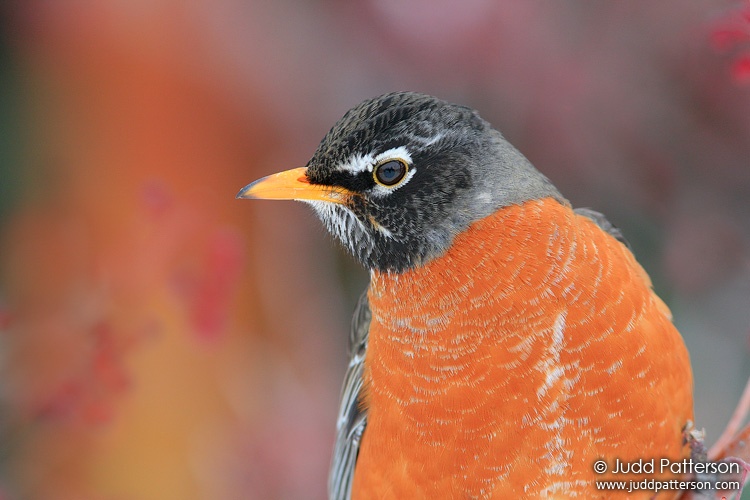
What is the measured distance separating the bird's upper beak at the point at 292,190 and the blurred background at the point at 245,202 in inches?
12.9

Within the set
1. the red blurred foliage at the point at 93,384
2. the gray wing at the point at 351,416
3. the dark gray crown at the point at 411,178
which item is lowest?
the gray wing at the point at 351,416

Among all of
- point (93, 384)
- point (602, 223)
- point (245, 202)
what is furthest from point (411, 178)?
point (245, 202)

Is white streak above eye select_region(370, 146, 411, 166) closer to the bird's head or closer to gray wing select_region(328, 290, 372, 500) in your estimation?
the bird's head

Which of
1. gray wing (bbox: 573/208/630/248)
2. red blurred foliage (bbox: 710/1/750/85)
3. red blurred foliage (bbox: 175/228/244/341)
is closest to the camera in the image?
red blurred foliage (bbox: 710/1/750/85)

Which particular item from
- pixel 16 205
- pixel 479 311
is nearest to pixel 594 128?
pixel 479 311

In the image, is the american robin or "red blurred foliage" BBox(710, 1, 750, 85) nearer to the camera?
"red blurred foliage" BBox(710, 1, 750, 85)

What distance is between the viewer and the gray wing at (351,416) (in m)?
2.26

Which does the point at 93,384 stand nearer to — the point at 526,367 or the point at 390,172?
the point at 390,172

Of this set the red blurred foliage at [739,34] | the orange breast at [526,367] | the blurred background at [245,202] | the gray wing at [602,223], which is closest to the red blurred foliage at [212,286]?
the blurred background at [245,202]

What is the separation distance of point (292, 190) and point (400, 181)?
0.26 meters

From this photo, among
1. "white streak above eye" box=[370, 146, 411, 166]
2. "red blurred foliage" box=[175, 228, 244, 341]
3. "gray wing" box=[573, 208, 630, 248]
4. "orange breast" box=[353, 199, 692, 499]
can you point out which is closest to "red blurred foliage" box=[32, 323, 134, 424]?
"red blurred foliage" box=[175, 228, 244, 341]

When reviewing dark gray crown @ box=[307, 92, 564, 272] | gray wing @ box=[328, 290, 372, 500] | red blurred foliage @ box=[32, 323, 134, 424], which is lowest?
gray wing @ box=[328, 290, 372, 500]

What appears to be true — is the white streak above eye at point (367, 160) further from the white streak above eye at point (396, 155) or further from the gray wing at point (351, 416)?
the gray wing at point (351, 416)

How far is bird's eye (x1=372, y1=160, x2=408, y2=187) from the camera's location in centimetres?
184
